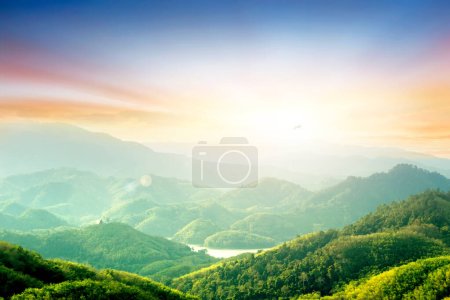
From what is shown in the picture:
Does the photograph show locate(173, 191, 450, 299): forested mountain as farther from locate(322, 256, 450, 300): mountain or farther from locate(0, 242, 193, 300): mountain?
locate(0, 242, 193, 300): mountain

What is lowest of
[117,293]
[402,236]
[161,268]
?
[161,268]

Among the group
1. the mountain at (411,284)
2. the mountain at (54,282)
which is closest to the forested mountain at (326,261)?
the mountain at (411,284)

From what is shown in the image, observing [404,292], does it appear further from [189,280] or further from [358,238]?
[189,280]

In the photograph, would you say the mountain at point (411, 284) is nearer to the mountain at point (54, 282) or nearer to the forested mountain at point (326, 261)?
the forested mountain at point (326, 261)

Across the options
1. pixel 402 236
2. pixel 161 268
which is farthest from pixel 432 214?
pixel 161 268

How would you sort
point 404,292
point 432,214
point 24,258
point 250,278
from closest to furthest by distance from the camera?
point 24,258 → point 404,292 → point 250,278 → point 432,214

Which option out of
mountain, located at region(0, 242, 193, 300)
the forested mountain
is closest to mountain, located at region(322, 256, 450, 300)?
the forested mountain

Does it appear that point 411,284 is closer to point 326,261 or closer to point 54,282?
point 326,261
